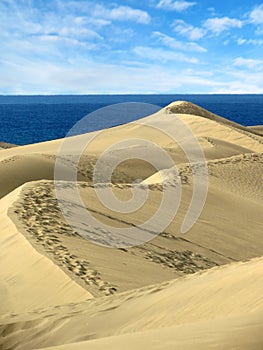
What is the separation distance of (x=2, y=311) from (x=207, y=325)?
11.6 ft

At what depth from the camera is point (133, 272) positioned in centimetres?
877

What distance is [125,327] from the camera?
605cm

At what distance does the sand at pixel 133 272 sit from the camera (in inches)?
216

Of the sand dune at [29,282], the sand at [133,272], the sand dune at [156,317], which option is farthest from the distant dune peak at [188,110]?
the sand dune at [156,317]

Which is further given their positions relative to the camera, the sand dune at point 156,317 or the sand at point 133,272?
the sand at point 133,272

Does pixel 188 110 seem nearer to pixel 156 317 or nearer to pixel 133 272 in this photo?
pixel 133 272

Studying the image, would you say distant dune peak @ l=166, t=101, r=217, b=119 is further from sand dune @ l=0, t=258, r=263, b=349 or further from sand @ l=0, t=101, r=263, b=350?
sand dune @ l=0, t=258, r=263, b=349

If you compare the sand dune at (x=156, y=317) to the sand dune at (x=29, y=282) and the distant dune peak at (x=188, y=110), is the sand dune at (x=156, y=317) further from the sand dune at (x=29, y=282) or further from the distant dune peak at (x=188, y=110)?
the distant dune peak at (x=188, y=110)

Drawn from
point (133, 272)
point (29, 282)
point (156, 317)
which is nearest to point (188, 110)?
point (133, 272)

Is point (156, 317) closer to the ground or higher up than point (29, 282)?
higher up

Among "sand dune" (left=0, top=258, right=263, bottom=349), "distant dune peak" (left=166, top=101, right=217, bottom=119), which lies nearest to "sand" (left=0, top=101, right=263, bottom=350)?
"sand dune" (left=0, top=258, right=263, bottom=349)

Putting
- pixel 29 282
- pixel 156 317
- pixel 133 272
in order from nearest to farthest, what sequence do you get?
pixel 156 317 < pixel 29 282 < pixel 133 272

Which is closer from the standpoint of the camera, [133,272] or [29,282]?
[29,282]

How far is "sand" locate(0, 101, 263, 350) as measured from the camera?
548cm
